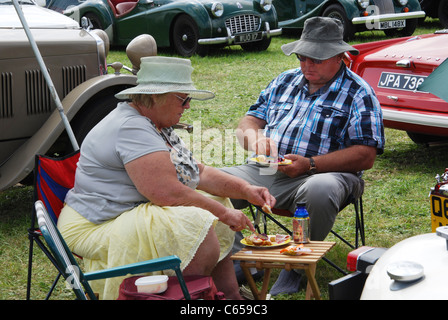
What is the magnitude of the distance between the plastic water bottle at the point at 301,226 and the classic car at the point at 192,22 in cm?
854

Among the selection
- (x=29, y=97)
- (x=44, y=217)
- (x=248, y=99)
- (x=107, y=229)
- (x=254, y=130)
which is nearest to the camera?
(x=44, y=217)

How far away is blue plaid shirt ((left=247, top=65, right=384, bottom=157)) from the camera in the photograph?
13.6 ft

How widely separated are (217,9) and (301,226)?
349 inches

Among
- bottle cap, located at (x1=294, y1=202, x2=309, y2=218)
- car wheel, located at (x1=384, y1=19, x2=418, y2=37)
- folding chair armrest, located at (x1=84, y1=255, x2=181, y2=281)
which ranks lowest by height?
car wheel, located at (x1=384, y1=19, x2=418, y2=37)

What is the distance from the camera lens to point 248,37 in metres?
12.3

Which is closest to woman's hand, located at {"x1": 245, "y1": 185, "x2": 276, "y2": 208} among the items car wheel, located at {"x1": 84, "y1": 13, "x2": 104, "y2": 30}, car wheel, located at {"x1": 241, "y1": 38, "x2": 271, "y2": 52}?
car wheel, located at {"x1": 241, "y1": 38, "x2": 271, "y2": 52}

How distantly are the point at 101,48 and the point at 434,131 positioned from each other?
299 centimetres

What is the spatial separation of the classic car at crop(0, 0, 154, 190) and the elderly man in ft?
5.29

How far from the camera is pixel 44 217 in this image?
293 centimetres

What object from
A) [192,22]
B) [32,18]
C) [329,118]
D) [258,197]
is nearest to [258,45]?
[192,22]

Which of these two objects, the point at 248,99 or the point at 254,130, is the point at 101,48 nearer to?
the point at 254,130

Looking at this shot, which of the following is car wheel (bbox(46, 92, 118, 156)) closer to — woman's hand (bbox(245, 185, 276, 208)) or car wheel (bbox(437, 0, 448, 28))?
woman's hand (bbox(245, 185, 276, 208))
